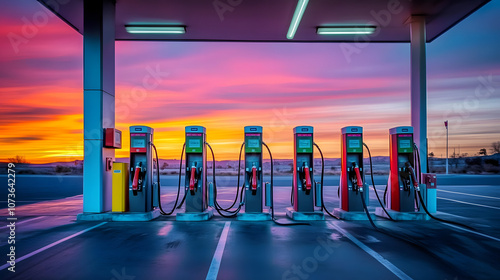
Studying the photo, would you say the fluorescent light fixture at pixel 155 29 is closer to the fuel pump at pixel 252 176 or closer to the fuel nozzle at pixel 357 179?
the fuel pump at pixel 252 176

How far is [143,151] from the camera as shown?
8.40 metres

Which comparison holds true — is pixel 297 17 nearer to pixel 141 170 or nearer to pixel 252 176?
pixel 252 176

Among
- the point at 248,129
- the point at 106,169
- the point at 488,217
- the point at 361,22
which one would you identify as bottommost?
the point at 488,217

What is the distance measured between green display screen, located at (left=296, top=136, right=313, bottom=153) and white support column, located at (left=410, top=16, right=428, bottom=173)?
325 cm

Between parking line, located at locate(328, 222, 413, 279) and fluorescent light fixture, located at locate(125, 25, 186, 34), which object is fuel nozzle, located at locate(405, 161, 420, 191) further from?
fluorescent light fixture, located at locate(125, 25, 186, 34)

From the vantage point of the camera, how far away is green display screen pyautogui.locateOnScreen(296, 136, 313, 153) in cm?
835

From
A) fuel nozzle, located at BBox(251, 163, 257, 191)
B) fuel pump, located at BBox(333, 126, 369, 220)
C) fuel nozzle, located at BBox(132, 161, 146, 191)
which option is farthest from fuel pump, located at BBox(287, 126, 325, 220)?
fuel nozzle, located at BBox(132, 161, 146, 191)

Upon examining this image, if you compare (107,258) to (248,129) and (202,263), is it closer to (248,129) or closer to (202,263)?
(202,263)

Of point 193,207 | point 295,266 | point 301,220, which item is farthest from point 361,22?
point 295,266

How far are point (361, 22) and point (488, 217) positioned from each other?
6.07 meters

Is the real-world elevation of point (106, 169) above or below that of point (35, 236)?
above

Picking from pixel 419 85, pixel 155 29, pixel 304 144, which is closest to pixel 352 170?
pixel 304 144

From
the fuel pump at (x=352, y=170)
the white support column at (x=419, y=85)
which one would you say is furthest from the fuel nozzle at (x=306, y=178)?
the white support column at (x=419, y=85)

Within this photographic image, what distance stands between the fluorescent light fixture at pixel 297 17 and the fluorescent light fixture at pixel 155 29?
3.15 meters
